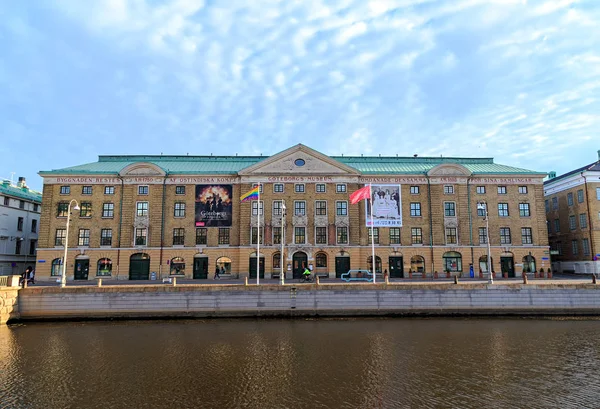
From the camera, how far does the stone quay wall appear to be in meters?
32.2

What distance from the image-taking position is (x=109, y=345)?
23.2 meters

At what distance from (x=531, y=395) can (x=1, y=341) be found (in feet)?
98.6

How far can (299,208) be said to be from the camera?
5153cm

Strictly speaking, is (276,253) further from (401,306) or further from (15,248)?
(15,248)

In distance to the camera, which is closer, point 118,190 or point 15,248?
point 118,190

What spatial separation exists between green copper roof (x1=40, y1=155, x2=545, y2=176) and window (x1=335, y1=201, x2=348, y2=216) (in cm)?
540

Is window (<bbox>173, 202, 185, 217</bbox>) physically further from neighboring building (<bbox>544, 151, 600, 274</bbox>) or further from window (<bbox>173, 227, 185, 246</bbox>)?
neighboring building (<bbox>544, 151, 600, 274</bbox>)

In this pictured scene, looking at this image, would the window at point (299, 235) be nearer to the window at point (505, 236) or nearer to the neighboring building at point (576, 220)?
the window at point (505, 236)

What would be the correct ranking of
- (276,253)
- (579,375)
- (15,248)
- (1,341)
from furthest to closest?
(15,248) < (276,253) < (1,341) < (579,375)

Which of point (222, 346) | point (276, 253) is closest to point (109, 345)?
point (222, 346)

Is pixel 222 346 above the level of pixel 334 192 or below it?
below

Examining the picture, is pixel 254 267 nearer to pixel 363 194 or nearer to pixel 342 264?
pixel 342 264

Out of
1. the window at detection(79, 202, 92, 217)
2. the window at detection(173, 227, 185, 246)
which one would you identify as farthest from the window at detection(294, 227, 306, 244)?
the window at detection(79, 202, 92, 217)

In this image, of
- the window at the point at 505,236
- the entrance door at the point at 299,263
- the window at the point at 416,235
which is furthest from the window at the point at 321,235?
the window at the point at 505,236
